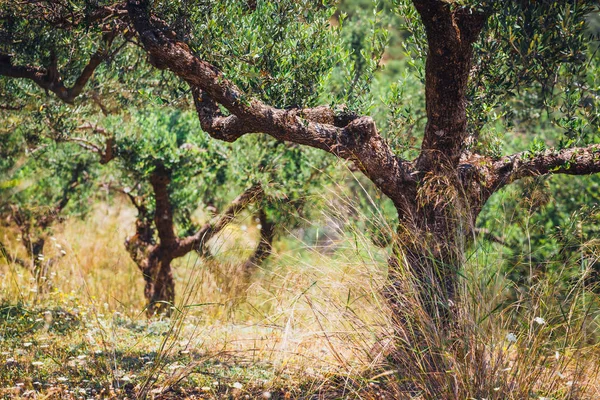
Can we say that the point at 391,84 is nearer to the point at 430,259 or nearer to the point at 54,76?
the point at 430,259

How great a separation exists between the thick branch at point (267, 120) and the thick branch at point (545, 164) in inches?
28.7

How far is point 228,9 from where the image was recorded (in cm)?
460

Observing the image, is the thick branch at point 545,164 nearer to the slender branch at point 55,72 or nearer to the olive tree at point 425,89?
the olive tree at point 425,89

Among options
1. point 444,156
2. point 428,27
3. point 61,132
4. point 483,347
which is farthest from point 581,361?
point 61,132

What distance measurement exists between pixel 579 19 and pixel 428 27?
1.00 meters

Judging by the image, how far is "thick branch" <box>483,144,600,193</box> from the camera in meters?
4.58

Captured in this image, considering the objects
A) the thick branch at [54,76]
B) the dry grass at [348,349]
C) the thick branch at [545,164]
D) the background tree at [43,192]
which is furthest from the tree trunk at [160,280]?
the thick branch at [545,164]

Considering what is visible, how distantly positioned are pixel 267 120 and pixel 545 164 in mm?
2125

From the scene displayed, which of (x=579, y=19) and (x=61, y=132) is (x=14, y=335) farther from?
(x=579, y=19)

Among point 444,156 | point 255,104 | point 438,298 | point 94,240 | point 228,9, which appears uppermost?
point 228,9

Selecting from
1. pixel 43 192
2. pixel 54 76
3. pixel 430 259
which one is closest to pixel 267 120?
pixel 430 259

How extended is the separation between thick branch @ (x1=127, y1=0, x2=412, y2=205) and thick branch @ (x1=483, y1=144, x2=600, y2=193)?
728 mm

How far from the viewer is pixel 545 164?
4.70m

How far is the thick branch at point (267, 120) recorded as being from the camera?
438 centimetres
